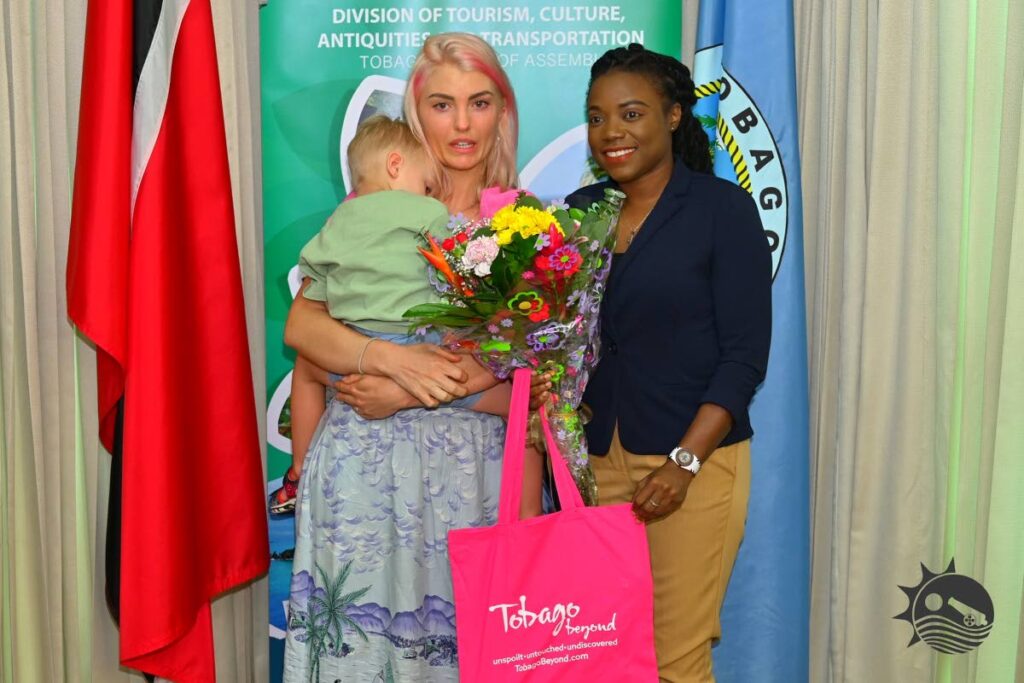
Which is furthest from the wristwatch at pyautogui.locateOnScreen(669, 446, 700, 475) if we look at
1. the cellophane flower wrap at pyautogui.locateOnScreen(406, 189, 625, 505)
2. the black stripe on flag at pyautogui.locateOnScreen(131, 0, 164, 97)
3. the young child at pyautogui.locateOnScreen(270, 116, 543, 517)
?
the black stripe on flag at pyautogui.locateOnScreen(131, 0, 164, 97)

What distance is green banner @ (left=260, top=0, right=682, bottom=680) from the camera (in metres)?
2.80

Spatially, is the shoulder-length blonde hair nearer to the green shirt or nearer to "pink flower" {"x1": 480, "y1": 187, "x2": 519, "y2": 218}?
"pink flower" {"x1": 480, "y1": 187, "x2": 519, "y2": 218}

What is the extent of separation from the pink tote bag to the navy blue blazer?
27 cm

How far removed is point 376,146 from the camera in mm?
2180

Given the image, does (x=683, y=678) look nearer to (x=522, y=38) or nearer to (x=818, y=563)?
(x=818, y=563)

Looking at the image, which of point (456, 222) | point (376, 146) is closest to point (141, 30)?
point (376, 146)

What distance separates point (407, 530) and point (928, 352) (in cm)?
145

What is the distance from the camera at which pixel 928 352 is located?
96.8 inches

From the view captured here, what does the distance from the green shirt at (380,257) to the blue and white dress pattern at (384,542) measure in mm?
255

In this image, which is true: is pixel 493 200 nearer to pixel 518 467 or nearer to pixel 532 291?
pixel 532 291

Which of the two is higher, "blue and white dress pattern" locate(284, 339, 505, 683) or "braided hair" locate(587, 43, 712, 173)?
"braided hair" locate(587, 43, 712, 173)

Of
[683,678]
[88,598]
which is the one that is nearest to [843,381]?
[683,678]

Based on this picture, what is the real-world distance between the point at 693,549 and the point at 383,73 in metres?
1.68

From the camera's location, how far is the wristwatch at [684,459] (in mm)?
1980
